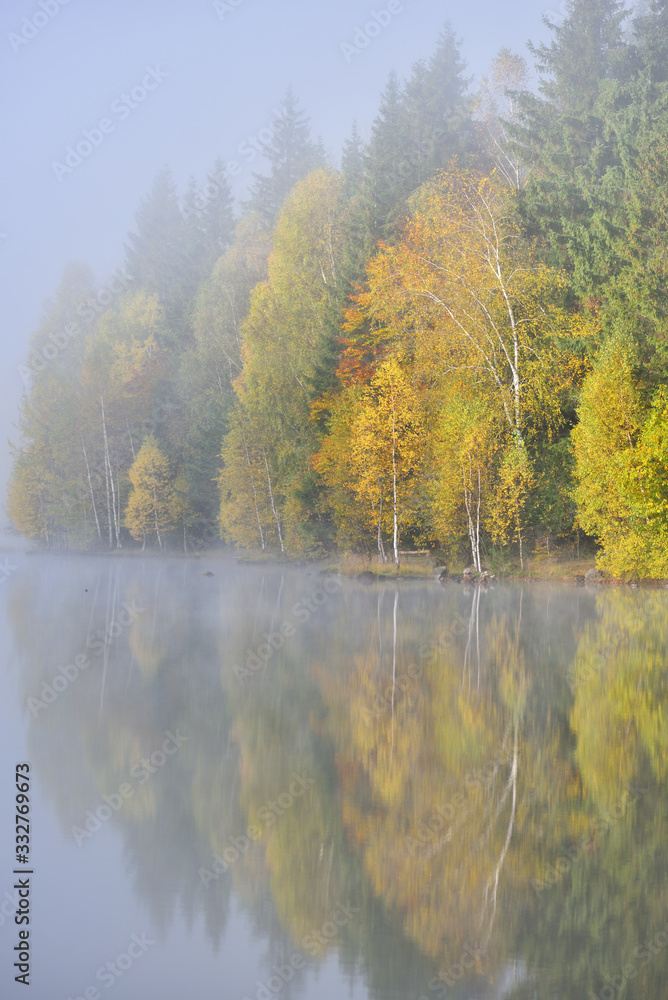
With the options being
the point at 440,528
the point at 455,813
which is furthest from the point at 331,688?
→ the point at 440,528

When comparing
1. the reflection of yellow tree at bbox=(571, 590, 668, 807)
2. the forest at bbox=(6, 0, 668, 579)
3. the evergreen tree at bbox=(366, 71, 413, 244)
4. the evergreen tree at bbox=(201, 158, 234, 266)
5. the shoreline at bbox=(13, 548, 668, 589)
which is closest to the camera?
the reflection of yellow tree at bbox=(571, 590, 668, 807)

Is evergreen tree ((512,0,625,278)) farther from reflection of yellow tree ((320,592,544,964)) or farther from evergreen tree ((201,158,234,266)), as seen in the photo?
evergreen tree ((201,158,234,266))

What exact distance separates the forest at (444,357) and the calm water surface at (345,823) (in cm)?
1723

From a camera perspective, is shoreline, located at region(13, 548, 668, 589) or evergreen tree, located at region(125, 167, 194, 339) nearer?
shoreline, located at region(13, 548, 668, 589)

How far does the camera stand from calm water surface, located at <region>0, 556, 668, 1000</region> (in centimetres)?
521

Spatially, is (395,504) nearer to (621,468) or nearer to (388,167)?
(621,468)

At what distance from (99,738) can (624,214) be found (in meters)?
27.4

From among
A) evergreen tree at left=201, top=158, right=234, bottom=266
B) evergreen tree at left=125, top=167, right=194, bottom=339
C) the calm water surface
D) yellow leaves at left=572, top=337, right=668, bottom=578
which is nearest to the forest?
yellow leaves at left=572, top=337, right=668, bottom=578

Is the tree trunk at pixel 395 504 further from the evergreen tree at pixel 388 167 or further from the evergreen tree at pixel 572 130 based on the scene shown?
the evergreen tree at pixel 388 167

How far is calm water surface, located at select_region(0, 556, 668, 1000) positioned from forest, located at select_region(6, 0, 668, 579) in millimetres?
17230

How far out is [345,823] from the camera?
7277mm

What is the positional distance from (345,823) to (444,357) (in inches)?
1192

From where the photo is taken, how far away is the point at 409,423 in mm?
36969

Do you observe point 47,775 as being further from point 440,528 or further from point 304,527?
point 304,527
